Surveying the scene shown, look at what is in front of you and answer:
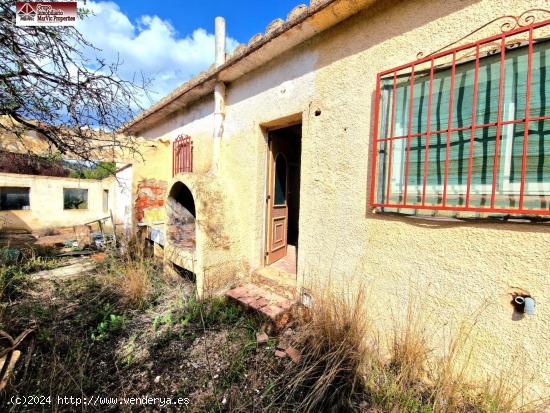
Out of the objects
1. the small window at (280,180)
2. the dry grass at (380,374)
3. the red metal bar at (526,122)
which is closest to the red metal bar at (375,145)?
the red metal bar at (526,122)

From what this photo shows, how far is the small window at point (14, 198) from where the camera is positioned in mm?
11906

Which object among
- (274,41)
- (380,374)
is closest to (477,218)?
(380,374)

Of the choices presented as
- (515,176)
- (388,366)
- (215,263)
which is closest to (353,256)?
(388,366)

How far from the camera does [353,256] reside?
2.96 metres

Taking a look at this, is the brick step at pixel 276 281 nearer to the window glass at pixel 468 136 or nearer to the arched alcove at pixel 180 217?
the arched alcove at pixel 180 217

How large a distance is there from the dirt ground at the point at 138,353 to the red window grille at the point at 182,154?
3.23 m

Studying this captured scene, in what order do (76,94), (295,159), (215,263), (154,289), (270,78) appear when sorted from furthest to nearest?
(295,159) → (154,289) → (215,263) → (270,78) → (76,94)

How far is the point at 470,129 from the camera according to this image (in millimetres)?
2129

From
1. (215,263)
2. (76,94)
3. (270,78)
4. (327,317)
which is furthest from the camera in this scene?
(215,263)

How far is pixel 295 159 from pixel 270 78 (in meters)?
1.85

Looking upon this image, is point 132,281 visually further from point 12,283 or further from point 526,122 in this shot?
point 526,122

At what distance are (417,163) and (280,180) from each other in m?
2.78

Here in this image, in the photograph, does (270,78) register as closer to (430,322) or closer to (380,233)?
(380,233)

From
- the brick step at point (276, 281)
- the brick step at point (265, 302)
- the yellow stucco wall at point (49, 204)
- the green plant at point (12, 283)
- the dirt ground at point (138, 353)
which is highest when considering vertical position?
the yellow stucco wall at point (49, 204)
